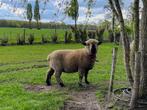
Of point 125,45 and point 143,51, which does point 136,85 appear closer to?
point 143,51

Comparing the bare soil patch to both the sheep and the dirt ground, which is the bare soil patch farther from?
the sheep

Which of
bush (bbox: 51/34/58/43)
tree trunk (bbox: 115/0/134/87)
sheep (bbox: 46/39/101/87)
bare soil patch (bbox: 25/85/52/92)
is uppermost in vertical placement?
tree trunk (bbox: 115/0/134/87)

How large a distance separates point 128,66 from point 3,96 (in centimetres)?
414

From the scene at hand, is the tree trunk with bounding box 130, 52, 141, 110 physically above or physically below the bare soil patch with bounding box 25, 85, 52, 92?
above

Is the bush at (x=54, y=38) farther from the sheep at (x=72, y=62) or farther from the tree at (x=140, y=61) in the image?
the tree at (x=140, y=61)

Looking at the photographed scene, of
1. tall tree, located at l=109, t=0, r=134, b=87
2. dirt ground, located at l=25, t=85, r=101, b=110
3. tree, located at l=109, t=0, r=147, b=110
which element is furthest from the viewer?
dirt ground, located at l=25, t=85, r=101, b=110

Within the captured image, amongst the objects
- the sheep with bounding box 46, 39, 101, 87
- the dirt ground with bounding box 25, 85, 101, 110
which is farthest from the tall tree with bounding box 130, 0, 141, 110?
the sheep with bounding box 46, 39, 101, 87

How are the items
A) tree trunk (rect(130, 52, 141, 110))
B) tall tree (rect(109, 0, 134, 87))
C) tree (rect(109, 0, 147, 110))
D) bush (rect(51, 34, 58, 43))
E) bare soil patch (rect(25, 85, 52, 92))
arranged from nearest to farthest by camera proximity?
tree trunk (rect(130, 52, 141, 110))
tree (rect(109, 0, 147, 110))
tall tree (rect(109, 0, 134, 87))
bare soil patch (rect(25, 85, 52, 92))
bush (rect(51, 34, 58, 43))

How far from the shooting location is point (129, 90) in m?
11.1

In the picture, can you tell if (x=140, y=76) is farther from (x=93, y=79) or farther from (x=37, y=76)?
(x=37, y=76)

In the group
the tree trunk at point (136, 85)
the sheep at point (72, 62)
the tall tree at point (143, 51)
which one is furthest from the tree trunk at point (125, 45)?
the sheep at point (72, 62)

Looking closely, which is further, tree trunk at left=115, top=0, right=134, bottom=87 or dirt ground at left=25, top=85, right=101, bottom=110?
dirt ground at left=25, top=85, right=101, bottom=110

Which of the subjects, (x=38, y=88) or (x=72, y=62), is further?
(x=72, y=62)

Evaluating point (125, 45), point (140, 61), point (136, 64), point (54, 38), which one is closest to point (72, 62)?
point (125, 45)
